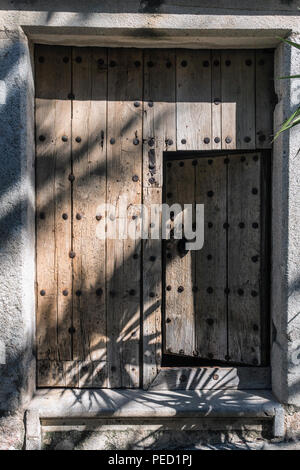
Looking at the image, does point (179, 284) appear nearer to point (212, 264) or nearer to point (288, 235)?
point (212, 264)

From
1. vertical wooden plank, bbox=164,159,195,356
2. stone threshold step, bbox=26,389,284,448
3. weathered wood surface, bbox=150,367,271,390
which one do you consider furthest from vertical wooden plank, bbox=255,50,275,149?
stone threshold step, bbox=26,389,284,448

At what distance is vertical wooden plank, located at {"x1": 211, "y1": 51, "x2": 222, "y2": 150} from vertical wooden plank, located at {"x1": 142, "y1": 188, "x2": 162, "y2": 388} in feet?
1.55

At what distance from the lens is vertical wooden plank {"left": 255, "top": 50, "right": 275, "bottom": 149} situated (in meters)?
2.59

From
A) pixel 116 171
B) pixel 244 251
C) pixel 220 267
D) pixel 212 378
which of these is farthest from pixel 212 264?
pixel 116 171

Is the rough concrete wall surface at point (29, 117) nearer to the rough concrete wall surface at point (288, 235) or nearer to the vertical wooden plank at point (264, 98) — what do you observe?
the rough concrete wall surface at point (288, 235)

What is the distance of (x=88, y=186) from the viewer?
102 inches

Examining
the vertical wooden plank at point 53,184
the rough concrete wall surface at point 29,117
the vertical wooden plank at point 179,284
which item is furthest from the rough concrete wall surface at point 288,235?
the vertical wooden plank at point 53,184

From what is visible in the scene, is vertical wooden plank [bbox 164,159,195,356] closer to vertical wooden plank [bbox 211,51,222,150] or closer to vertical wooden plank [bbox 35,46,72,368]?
vertical wooden plank [bbox 211,51,222,150]

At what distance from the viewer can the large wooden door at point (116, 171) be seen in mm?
2586

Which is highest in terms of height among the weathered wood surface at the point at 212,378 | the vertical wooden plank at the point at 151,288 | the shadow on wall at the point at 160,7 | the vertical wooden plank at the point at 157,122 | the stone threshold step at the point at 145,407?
the shadow on wall at the point at 160,7

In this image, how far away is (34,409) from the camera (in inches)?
95.0
